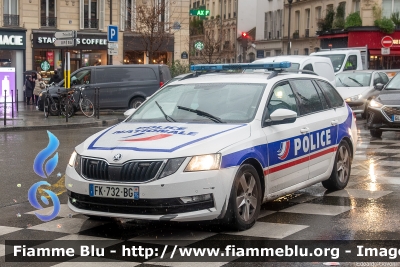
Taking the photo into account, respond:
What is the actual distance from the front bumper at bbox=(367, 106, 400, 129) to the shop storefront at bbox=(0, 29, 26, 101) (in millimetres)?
26124

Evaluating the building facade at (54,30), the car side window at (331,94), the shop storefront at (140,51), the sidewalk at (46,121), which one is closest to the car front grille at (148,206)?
the car side window at (331,94)

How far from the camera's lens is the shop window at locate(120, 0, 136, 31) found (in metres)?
46.3

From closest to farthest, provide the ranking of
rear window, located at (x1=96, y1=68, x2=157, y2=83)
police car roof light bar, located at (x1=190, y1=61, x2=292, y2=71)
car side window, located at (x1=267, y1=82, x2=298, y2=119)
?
car side window, located at (x1=267, y1=82, x2=298, y2=119), police car roof light bar, located at (x1=190, y1=61, x2=292, y2=71), rear window, located at (x1=96, y1=68, x2=157, y2=83)

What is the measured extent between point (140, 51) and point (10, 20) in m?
9.33

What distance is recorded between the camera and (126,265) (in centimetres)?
608

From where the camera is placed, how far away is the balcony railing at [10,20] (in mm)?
40594

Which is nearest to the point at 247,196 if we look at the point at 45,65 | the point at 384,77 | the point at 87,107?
the point at 87,107

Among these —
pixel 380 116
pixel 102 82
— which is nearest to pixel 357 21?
pixel 102 82

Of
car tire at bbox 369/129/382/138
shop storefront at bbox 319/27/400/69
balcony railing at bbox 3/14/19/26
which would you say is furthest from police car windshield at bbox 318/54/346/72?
balcony railing at bbox 3/14/19/26

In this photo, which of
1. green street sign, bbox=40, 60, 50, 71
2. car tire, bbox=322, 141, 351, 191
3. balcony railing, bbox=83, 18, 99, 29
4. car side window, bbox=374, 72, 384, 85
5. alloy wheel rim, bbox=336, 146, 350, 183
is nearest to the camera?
car tire, bbox=322, 141, 351, 191

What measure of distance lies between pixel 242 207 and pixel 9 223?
249cm

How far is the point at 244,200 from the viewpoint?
736cm

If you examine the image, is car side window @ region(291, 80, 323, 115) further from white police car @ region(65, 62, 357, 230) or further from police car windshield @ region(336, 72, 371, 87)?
police car windshield @ region(336, 72, 371, 87)

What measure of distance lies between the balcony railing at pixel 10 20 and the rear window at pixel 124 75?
1539 cm
